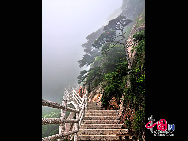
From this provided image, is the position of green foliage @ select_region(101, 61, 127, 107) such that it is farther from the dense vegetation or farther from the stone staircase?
the stone staircase

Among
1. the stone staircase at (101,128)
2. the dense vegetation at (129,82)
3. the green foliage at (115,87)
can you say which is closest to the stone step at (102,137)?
the stone staircase at (101,128)

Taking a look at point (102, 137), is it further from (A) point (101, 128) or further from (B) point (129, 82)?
(B) point (129, 82)

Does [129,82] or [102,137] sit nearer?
[102,137]

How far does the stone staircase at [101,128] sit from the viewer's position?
2.97 metres

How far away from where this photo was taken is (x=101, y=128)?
3545 millimetres

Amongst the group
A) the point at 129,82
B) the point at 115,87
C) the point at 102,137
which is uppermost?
the point at 129,82

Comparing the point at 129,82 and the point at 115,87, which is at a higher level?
the point at 129,82

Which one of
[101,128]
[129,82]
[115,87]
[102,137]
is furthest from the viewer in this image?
[115,87]

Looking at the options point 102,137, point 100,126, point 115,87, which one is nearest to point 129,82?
point 115,87

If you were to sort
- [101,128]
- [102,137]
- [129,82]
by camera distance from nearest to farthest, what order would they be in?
[102,137]
[101,128]
[129,82]
